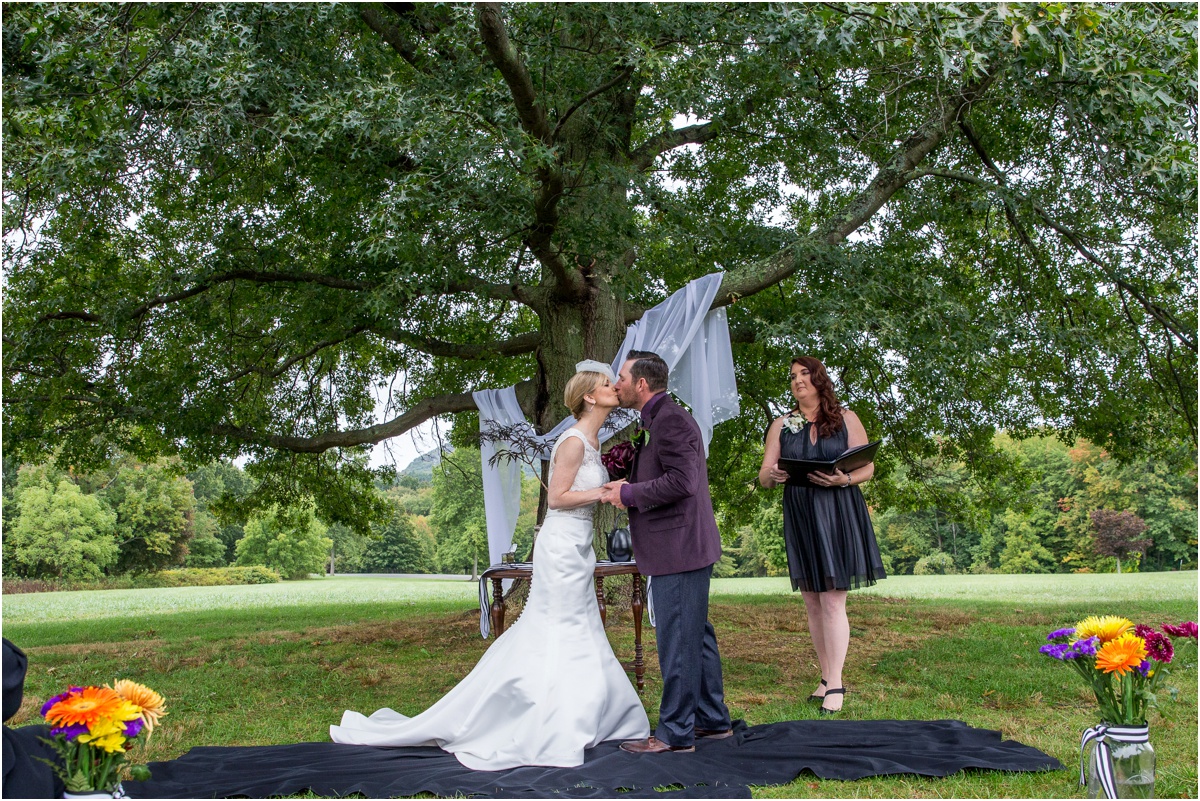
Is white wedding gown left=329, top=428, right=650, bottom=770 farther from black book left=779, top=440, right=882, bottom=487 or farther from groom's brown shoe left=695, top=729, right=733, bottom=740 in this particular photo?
black book left=779, top=440, right=882, bottom=487

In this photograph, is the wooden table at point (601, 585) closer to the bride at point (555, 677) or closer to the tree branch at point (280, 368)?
the bride at point (555, 677)

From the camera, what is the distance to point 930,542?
35719mm

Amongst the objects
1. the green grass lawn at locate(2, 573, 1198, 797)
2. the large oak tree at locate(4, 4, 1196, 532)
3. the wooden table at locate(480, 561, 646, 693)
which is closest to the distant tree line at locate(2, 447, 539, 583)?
the green grass lawn at locate(2, 573, 1198, 797)

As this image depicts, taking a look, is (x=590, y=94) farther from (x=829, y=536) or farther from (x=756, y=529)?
(x=756, y=529)

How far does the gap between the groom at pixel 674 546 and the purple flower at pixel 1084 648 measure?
151 centimetres

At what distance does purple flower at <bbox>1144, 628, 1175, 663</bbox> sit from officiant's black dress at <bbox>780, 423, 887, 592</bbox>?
1790 millimetres

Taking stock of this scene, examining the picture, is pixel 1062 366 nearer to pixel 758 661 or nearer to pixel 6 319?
pixel 758 661

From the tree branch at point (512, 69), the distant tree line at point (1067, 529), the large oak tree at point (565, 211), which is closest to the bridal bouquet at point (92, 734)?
the large oak tree at point (565, 211)

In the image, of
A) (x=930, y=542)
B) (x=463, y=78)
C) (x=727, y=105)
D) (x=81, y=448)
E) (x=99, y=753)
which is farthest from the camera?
(x=930, y=542)

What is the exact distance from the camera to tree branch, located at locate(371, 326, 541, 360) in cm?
940

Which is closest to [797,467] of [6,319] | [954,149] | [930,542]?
[954,149]

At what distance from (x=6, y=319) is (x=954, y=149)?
10611 millimetres

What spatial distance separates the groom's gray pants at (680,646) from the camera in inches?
161

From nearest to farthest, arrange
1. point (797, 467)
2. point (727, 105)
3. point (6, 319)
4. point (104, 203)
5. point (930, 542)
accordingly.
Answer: point (797, 467) < point (104, 203) < point (727, 105) < point (6, 319) < point (930, 542)
